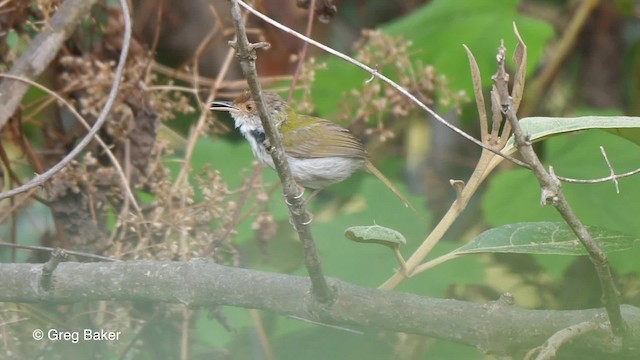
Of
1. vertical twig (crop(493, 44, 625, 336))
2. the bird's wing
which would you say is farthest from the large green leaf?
vertical twig (crop(493, 44, 625, 336))

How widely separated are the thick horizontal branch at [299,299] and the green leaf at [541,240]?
0.12 metres

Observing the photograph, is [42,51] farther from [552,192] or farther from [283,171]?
[552,192]

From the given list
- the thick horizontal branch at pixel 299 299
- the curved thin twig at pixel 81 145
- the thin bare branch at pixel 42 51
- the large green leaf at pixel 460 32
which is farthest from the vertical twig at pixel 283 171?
the large green leaf at pixel 460 32

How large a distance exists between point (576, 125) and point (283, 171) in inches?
19.9

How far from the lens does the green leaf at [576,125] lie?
5.13 feet

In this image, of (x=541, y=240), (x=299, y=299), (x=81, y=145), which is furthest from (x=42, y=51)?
(x=541, y=240)

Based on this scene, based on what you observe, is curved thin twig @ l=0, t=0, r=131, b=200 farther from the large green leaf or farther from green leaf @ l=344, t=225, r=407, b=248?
the large green leaf

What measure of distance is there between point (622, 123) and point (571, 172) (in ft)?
4.91

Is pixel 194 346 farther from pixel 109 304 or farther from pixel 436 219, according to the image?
pixel 436 219

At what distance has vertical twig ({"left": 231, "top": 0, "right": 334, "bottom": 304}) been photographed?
1267 millimetres

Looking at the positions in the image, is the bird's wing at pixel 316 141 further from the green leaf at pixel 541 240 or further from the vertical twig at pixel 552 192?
the vertical twig at pixel 552 192

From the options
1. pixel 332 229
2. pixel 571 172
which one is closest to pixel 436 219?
pixel 571 172

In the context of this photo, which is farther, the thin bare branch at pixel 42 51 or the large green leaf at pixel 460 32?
the large green leaf at pixel 460 32

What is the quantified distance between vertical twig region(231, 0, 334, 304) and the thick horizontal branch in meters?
0.06
